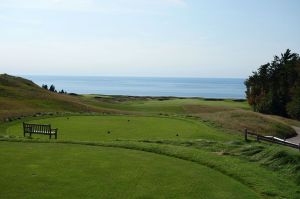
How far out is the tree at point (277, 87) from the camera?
69812 millimetres

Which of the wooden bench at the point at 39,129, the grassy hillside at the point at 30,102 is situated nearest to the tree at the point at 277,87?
the grassy hillside at the point at 30,102

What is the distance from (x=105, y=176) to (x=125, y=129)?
55.1ft

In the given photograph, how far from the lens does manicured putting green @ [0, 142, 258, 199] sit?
1194cm

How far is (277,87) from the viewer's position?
7831 cm

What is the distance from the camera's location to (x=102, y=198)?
11297mm

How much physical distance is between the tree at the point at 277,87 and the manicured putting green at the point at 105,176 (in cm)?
5256

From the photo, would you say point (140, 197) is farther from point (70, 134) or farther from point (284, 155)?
point (70, 134)

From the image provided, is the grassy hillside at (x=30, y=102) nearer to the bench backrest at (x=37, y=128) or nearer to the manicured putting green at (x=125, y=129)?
the manicured putting green at (x=125, y=129)

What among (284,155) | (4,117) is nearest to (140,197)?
(284,155)

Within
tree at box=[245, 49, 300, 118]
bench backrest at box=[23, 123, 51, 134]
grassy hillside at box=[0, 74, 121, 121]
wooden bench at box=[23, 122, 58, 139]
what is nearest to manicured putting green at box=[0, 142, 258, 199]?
wooden bench at box=[23, 122, 58, 139]

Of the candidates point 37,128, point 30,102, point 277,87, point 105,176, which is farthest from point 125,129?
point 277,87

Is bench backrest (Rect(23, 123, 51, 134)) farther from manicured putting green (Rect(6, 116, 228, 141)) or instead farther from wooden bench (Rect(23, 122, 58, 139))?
manicured putting green (Rect(6, 116, 228, 141))

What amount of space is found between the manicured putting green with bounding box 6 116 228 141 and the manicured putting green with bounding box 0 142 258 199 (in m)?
7.82

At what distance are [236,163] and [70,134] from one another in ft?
44.5
